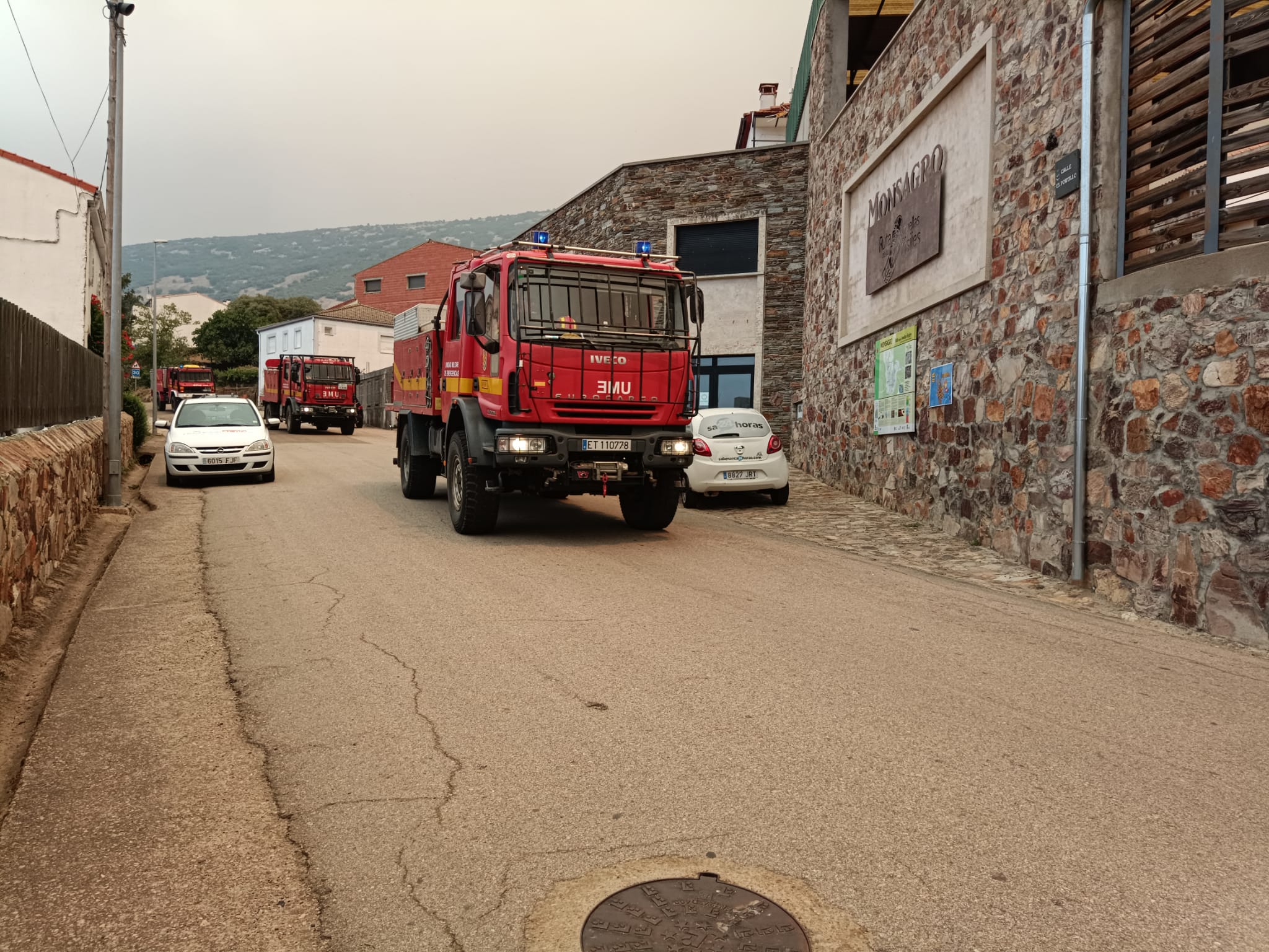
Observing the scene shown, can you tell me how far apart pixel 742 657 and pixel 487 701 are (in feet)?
5.30

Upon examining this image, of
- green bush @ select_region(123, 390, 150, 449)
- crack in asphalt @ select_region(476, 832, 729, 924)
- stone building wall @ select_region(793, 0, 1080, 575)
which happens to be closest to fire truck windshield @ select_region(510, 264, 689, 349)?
stone building wall @ select_region(793, 0, 1080, 575)

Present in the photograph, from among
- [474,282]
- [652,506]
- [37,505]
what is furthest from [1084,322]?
[37,505]

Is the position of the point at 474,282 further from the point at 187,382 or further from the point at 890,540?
the point at 187,382

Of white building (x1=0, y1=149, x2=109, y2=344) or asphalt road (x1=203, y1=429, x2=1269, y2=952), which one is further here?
white building (x1=0, y1=149, x2=109, y2=344)

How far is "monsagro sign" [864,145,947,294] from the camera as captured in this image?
12054 mm

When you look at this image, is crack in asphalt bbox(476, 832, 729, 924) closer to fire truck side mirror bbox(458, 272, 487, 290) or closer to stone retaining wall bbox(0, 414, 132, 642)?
stone retaining wall bbox(0, 414, 132, 642)

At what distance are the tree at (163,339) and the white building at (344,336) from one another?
26.2 ft

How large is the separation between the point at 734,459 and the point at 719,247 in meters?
12.0

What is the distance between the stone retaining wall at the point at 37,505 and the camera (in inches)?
220

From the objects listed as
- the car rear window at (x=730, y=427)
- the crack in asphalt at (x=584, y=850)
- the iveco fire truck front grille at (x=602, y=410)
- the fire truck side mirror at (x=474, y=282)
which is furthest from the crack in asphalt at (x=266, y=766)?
the car rear window at (x=730, y=427)

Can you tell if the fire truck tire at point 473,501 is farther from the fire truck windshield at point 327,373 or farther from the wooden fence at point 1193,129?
the fire truck windshield at point 327,373

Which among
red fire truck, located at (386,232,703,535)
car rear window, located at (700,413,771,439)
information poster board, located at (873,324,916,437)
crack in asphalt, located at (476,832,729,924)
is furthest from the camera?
car rear window, located at (700,413,771,439)

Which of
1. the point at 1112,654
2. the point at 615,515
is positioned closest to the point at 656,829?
the point at 1112,654

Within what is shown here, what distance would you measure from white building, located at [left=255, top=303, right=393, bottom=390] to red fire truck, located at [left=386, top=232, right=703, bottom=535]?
50.5 m
